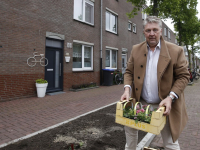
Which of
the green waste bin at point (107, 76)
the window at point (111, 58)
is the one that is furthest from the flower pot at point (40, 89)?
the window at point (111, 58)

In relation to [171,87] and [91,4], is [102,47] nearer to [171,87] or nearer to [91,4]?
[91,4]

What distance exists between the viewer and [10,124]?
4.12 meters

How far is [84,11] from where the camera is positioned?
35.4ft

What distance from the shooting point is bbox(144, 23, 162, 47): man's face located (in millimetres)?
1866

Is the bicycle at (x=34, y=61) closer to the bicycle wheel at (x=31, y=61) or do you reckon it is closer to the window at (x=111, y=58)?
the bicycle wheel at (x=31, y=61)

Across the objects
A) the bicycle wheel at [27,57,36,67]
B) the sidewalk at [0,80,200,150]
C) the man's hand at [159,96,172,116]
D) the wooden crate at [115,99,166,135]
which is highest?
the bicycle wheel at [27,57,36,67]

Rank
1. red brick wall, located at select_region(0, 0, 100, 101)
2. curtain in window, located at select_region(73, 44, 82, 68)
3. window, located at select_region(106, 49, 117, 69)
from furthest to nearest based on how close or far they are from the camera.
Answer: window, located at select_region(106, 49, 117, 69), curtain in window, located at select_region(73, 44, 82, 68), red brick wall, located at select_region(0, 0, 100, 101)

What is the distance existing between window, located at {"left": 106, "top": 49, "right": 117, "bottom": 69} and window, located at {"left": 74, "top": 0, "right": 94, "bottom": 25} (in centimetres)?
322

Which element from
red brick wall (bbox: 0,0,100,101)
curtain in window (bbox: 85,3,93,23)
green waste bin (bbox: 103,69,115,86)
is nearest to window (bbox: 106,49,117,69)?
green waste bin (bbox: 103,69,115,86)

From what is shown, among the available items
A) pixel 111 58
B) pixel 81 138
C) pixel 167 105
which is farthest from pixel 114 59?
pixel 167 105

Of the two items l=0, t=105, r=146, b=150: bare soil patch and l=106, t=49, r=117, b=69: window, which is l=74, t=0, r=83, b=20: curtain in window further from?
l=0, t=105, r=146, b=150: bare soil patch

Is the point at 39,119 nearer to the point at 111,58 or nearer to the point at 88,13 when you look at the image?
the point at 88,13

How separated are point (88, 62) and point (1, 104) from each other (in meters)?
6.34

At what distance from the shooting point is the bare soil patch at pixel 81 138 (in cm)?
292
